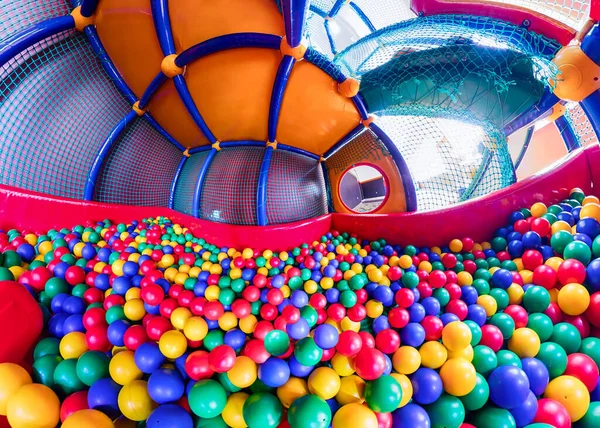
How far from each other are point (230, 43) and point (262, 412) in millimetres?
2416

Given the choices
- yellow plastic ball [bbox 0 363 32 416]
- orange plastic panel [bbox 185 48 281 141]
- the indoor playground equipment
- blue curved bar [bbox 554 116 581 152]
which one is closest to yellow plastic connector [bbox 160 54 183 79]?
the indoor playground equipment

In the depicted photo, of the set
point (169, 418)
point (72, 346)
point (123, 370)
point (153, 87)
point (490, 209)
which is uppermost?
point (490, 209)

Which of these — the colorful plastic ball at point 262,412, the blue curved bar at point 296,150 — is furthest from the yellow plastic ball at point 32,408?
the blue curved bar at point 296,150

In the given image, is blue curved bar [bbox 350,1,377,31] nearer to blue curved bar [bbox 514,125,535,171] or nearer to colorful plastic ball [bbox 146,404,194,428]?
blue curved bar [bbox 514,125,535,171]

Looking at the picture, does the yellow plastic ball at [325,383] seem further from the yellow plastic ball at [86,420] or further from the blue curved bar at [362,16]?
the blue curved bar at [362,16]

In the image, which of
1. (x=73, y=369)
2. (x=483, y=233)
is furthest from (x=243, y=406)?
(x=483, y=233)

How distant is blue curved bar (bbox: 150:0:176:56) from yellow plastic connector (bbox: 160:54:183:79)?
5 cm

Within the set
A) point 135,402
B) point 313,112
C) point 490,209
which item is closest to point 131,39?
point 313,112

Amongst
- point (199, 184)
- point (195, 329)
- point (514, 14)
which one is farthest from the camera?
point (199, 184)

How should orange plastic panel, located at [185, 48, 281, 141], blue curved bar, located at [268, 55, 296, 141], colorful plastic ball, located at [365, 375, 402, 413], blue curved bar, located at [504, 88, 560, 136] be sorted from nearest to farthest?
colorful plastic ball, located at [365, 375, 402, 413]
blue curved bar, located at [504, 88, 560, 136]
blue curved bar, located at [268, 55, 296, 141]
orange plastic panel, located at [185, 48, 281, 141]

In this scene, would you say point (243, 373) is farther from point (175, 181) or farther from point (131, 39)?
point (175, 181)

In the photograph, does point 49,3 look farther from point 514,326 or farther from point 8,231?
point 514,326

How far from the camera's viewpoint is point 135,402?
2.45 ft

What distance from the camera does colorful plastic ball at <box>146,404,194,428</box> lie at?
0.68 m
